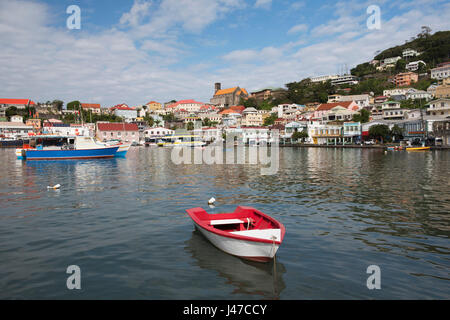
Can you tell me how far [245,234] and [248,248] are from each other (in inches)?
15.1

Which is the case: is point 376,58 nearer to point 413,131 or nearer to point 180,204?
point 413,131

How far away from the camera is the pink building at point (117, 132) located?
95.0 meters

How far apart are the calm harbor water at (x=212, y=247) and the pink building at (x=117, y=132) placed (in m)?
82.0

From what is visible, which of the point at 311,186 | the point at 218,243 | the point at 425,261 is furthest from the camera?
the point at 311,186

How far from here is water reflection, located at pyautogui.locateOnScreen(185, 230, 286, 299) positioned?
677 cm

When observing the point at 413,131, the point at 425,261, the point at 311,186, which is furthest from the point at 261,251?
the point at 413,131

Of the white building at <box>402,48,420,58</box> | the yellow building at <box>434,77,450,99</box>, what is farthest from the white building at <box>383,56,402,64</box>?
the yellow building at <box>434,77,450,99</box>

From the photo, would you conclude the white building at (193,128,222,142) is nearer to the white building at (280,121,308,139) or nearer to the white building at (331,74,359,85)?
the white building at (280,121,308,139)

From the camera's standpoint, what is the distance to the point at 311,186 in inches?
791

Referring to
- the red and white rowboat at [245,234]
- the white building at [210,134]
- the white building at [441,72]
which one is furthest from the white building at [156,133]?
the white building at [441,72]

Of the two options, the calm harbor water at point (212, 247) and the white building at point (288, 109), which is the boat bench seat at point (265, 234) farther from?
the white building at point (288, 109)

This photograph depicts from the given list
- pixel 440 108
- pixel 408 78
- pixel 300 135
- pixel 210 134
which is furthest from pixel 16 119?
pixel 408 78
